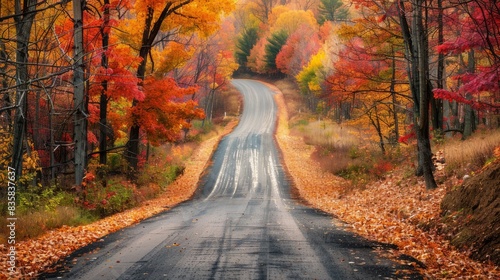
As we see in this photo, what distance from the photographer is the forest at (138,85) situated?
12.6 metres

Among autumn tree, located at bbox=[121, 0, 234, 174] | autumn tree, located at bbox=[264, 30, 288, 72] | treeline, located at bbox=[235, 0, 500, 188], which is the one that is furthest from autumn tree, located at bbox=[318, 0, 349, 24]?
autumn tree, located at bbox=[121, 0, 234, 174]

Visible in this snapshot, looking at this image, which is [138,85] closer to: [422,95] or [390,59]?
[390,59]

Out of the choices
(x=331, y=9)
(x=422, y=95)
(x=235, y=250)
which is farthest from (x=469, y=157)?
(x=331, y=9)

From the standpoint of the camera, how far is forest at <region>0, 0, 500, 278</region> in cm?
1261

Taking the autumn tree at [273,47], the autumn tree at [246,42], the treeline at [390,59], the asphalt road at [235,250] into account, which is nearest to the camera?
the asphalt road at [235,250]

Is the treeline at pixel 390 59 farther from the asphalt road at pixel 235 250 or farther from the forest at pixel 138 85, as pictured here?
the asphalt road at pixel 235 250

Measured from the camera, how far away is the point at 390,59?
21484mm

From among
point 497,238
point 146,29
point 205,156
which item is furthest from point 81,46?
point 205,156

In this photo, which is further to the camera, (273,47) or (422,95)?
(273,47)

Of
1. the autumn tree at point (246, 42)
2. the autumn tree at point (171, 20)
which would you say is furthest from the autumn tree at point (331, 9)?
the autumn tree at point (171, 20)

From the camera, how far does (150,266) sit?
8.40 m

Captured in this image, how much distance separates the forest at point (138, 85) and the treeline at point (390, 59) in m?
0.11

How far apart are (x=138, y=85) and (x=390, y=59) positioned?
1143 cm

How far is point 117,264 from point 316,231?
5.34 meters
